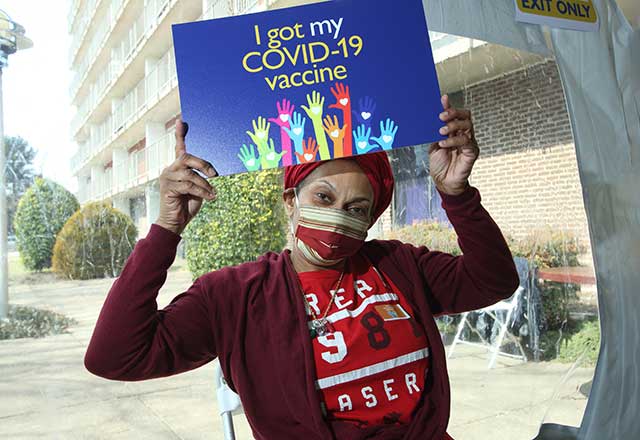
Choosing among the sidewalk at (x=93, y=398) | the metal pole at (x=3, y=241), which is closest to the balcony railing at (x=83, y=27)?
the metal pole at (x=3, y=241)

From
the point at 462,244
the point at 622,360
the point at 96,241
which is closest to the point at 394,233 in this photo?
the point at 622,360

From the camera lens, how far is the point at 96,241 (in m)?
2.28

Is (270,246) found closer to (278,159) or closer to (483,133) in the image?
(278,159)

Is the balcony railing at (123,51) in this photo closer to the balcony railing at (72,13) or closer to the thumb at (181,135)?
the balcony railing at (72,13)

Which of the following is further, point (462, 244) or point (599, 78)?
point (599, 78)

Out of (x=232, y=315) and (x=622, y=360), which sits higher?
(x=232, y=315)

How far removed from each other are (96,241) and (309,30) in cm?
155

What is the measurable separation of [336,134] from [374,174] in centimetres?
15

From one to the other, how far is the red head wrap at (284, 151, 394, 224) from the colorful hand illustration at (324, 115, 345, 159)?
9 cm

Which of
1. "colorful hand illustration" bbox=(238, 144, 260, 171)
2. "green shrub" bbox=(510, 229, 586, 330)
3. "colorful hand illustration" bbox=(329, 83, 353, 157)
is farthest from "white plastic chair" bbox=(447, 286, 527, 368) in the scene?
"colorful hand illustration" bbox=(238, 144, 260, 171)

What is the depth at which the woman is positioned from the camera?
102 cm

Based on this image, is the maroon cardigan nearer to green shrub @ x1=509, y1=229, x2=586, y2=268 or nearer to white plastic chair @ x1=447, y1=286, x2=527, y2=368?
white plastic chair @ x1=447, y1=286, x2=527, y2=368

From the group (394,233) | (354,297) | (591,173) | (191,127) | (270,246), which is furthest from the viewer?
(394,233)

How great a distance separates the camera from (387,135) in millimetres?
1118
